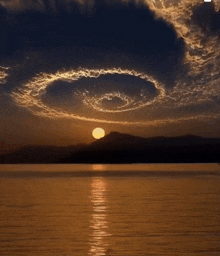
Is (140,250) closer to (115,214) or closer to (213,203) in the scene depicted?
(115,214)

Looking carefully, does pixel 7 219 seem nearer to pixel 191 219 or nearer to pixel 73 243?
pixel 73 243

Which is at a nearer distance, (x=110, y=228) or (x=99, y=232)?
(x=99, y=232)

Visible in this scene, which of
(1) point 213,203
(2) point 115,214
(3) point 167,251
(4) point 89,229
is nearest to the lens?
(3) point 167,251

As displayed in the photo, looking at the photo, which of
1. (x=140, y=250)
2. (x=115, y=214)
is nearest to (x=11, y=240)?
(x=140, y=250)

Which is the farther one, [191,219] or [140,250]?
[191,219]

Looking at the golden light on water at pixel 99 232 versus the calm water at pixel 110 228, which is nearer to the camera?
the golden light on water at pixel 99 232

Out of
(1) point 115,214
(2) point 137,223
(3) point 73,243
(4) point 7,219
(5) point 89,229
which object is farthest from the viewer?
(1) point 115,214

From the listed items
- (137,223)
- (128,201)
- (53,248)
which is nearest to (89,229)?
(137,223)

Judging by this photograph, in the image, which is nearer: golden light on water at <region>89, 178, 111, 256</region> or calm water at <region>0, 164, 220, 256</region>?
golden light on water at <region>89, 178, 111, 256</region>

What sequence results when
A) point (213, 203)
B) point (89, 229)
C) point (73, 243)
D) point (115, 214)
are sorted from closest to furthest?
point (73, 243), point (89, 229), point (115, 214), point (213, 203)
